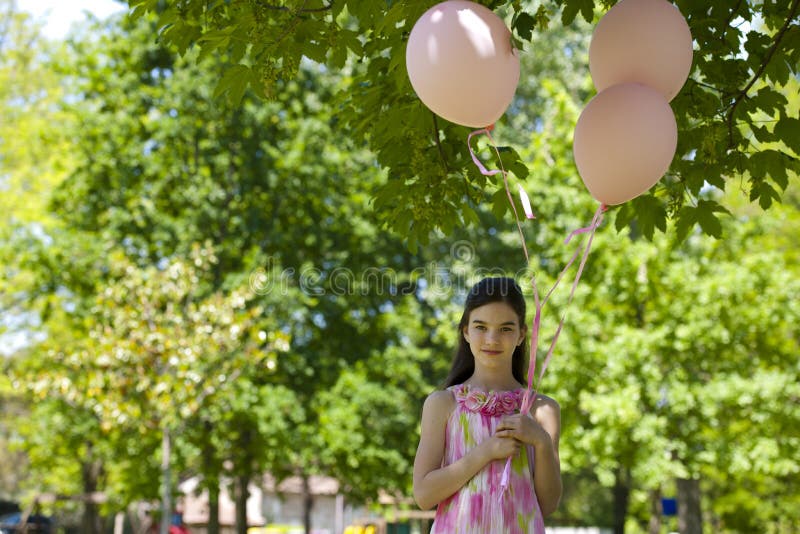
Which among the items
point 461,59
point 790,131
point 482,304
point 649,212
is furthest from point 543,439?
point 790,131

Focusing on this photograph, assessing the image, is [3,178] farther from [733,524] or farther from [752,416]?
[733,524]

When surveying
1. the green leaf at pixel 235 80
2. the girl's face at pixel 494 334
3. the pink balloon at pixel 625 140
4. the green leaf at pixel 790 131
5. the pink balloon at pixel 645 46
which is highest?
the green leaf at pixel 235 80

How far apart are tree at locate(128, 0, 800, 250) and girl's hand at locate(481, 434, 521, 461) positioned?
195 centimetres

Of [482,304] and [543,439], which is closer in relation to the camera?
[543,439]

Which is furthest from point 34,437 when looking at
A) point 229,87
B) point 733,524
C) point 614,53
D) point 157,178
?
point 614,53

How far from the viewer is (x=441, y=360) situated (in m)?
20.8

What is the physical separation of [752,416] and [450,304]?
Answer: 283 inches

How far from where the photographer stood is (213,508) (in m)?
16.7

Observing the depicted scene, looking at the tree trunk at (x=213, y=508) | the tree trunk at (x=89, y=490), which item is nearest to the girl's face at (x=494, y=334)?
the tree trunk at (x=213, y=508)

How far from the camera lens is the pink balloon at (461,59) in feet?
10.2

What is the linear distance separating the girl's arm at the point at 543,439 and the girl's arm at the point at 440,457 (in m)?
0.05

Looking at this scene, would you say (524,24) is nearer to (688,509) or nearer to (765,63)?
(765,63)

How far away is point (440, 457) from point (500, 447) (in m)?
0.29

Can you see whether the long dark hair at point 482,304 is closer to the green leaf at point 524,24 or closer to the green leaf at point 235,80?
the green leaf at point 524,24
